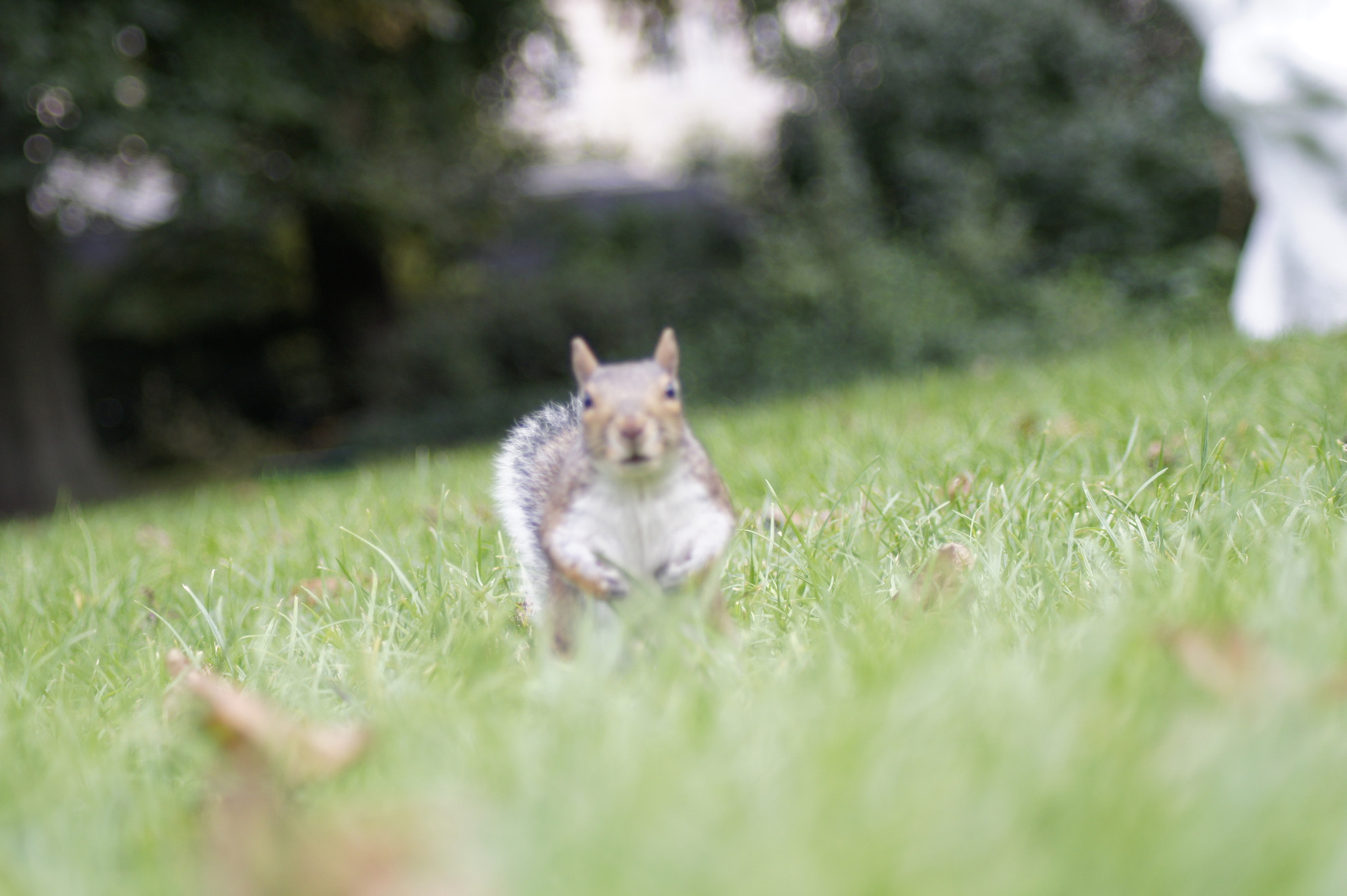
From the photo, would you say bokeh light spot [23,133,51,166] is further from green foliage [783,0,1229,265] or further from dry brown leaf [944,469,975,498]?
green foliage [783,0,1229,265]

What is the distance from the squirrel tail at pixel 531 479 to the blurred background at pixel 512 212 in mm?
5823

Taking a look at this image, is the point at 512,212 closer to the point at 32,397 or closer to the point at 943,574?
the point at 32,397

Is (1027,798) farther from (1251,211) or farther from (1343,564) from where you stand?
(1251,211)

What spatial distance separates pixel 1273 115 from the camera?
535 centimetres

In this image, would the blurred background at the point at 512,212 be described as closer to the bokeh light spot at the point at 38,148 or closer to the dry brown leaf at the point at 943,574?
the bokeh light spot at the point at 38,148

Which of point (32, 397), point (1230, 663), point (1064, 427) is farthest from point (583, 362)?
point (32, 397)

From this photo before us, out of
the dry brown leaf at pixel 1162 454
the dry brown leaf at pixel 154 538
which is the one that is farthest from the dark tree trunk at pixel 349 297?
the dry brown leaf at pixel 1162 454

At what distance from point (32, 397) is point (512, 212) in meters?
6.06

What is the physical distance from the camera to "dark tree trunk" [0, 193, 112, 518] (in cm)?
790

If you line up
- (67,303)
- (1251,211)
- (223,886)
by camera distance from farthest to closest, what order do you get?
(67,303) < (1251,211) < (223,886)

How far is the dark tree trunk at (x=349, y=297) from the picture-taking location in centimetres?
1111

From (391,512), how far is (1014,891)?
2.83 metres

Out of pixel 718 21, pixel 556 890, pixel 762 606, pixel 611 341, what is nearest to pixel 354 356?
pixel 611 341

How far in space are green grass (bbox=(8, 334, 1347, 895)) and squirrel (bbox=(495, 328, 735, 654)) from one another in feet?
0.32
